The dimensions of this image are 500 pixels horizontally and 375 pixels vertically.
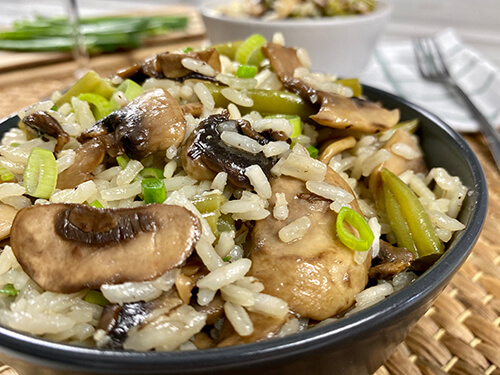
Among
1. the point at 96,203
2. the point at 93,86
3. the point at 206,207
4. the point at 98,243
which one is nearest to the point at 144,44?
the point at 93,86

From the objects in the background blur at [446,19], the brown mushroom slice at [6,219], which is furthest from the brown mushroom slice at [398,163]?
the background blur at [446,19]

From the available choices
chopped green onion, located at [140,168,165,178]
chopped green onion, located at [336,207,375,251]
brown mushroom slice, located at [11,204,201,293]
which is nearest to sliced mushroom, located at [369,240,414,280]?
chopped green onion, located at [336,207,375,251]

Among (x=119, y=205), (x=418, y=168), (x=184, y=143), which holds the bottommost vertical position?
A: (x=418, y=168)

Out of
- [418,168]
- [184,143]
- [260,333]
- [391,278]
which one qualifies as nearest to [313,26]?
[418,168]

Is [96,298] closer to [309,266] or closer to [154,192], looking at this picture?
[154,192]

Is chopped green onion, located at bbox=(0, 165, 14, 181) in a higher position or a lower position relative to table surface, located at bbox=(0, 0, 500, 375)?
higher

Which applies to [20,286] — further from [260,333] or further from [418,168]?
[418,168]

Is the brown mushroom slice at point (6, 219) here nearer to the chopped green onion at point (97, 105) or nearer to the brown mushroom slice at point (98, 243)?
the brown mushroom slice at point (98, 243)

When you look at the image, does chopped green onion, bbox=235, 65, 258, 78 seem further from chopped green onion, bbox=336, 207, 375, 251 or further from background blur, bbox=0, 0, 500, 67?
background blur, bbox=0, 0, 500, 67
